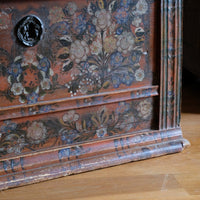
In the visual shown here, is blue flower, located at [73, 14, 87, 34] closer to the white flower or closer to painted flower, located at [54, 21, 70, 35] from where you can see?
painted flower, located at [54, 21, 70, 35]

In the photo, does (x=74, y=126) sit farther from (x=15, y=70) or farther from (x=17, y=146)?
(x=15, y=70)

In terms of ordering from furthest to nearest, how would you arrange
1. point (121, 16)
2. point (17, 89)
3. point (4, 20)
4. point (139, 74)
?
point (139, 74) → point (121, 16) → point (17, 89) → point (4, 20)

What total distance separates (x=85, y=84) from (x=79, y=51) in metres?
0.15

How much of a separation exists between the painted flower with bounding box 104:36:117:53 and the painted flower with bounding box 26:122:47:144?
0.44 metres

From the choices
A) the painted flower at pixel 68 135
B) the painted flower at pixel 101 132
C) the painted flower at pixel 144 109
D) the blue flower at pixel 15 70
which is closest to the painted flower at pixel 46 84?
the blue flower at pixel 15 70

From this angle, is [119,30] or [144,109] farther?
[144,109]

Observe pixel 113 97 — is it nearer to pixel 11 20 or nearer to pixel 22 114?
pixel 22 114

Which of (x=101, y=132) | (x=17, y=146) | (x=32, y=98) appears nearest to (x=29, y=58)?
(x=32, y=98)

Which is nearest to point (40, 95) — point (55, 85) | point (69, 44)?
point (55, 85)

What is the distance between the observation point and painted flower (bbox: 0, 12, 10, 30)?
4.95 ft

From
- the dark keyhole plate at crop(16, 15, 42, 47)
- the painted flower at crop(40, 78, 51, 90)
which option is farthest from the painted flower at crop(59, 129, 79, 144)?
the dark keyhole plate at crop(16, 15, 42, 47)

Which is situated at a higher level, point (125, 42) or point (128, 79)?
point (125, 42)

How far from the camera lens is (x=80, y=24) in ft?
5.42

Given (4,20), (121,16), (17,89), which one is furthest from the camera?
(121,16)
